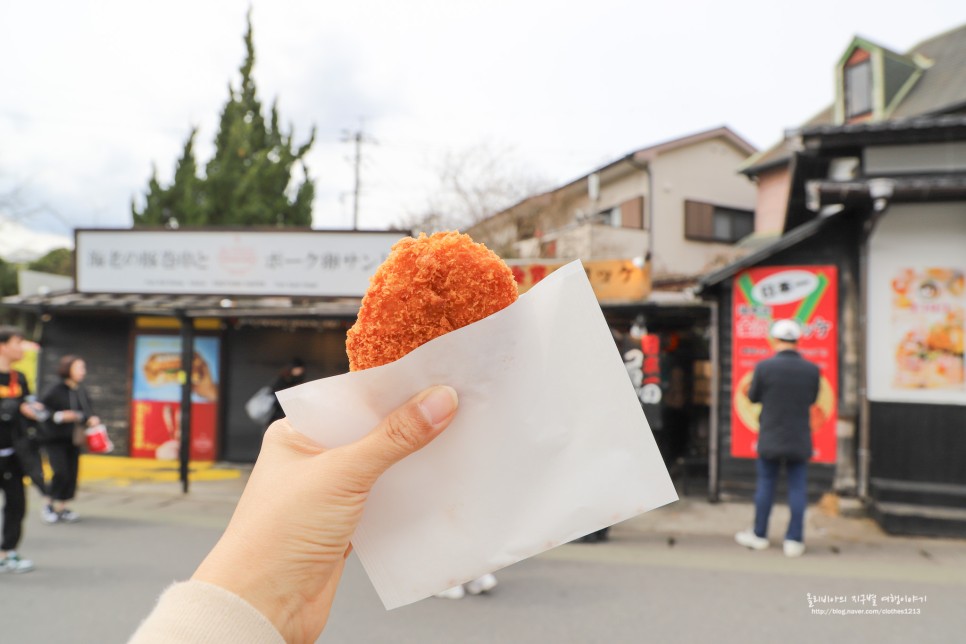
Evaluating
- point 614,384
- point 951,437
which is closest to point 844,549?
point 951,437

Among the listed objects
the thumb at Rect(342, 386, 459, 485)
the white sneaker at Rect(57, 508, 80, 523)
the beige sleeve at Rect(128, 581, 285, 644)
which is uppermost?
the thumb at Rect(342, 386, 459, 485)

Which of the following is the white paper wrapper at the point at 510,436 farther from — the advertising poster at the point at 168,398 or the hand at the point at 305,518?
the advertising poster at the point at 168,398

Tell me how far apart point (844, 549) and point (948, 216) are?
419cm

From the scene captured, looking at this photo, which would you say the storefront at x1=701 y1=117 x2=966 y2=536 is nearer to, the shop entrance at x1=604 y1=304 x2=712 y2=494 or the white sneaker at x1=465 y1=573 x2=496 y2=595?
the shop entrance at x1=604 y1=304 x2=712 y2=494

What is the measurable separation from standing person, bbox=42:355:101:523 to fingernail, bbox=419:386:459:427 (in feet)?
25.7

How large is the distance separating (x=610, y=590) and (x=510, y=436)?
458 cm

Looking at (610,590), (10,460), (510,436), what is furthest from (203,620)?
(10,460)

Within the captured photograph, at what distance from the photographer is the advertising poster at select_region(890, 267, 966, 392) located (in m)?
7.16

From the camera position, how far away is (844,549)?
6.24 m

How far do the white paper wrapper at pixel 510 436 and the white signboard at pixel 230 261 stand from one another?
9328 millimetres

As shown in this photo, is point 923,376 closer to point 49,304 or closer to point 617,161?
point 617,161

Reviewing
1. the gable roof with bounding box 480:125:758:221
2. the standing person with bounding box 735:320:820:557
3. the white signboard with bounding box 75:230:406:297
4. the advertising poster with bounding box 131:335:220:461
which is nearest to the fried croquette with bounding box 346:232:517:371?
the standing person with bounding box 735:320:820:557

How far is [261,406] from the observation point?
10.3m

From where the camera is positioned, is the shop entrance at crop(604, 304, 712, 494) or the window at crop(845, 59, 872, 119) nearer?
the shop entrance at crop(604, 304, 712, 494)
